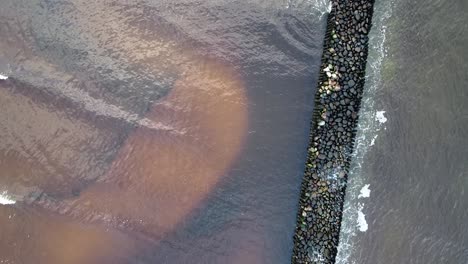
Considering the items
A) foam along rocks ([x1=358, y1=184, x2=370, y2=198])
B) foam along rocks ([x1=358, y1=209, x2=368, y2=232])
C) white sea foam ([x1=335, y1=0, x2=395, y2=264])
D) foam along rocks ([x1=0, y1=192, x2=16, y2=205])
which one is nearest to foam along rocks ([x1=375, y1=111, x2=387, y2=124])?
white sea foam ([x1=335, y1=0, x2=395, y2=264])

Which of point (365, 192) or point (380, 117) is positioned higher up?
point (380, 117)

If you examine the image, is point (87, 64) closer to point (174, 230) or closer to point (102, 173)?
point (102, 173)

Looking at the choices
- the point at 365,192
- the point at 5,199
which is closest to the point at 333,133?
the point at 365,192

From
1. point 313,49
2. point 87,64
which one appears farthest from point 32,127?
point 313,49

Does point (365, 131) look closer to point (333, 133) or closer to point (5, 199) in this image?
point (333, 133)

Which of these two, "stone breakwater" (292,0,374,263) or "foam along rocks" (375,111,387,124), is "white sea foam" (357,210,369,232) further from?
"foam along rocks" (375,111,387,124)

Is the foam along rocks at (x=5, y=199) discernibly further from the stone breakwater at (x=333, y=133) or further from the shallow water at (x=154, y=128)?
the stone breakwater at (x=333, y=133)
